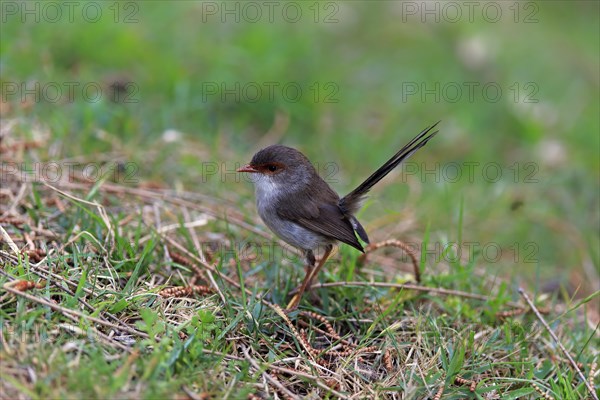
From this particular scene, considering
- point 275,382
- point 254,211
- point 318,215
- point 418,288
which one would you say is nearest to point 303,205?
point 318,215

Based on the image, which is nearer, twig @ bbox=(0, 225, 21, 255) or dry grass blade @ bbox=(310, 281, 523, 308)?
twig @ bbox=(0, 225, 21, 255)

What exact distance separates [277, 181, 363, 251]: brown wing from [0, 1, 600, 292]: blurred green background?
0.92 m

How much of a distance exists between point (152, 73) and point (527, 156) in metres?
4.75

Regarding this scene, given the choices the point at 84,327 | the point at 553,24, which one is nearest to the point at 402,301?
the point at 84,327

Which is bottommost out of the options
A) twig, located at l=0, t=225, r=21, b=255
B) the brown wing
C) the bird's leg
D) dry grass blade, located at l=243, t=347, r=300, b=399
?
dry grass blade, located at l=243, t=347, r=300, b=399

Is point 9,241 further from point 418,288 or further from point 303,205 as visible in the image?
point 418,288

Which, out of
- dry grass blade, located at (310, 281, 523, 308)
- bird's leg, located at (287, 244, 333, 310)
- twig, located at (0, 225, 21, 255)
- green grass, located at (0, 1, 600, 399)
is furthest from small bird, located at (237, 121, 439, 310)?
twig, located at (0, 225, 21, 255)

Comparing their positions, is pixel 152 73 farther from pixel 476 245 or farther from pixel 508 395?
pixel 508 395

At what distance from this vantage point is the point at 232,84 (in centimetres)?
766

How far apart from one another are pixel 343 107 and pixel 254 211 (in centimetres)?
293

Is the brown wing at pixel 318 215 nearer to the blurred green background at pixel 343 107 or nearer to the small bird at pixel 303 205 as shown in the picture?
the small bird at pixel 303 205

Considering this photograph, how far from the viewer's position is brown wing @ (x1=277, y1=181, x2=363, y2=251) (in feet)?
15.0

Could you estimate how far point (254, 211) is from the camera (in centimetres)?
587

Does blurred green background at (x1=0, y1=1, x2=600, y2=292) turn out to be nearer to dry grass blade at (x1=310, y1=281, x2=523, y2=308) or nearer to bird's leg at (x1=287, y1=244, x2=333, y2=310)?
dry grass blade at (x1=310, y1=281, x2=523, y2=308)
